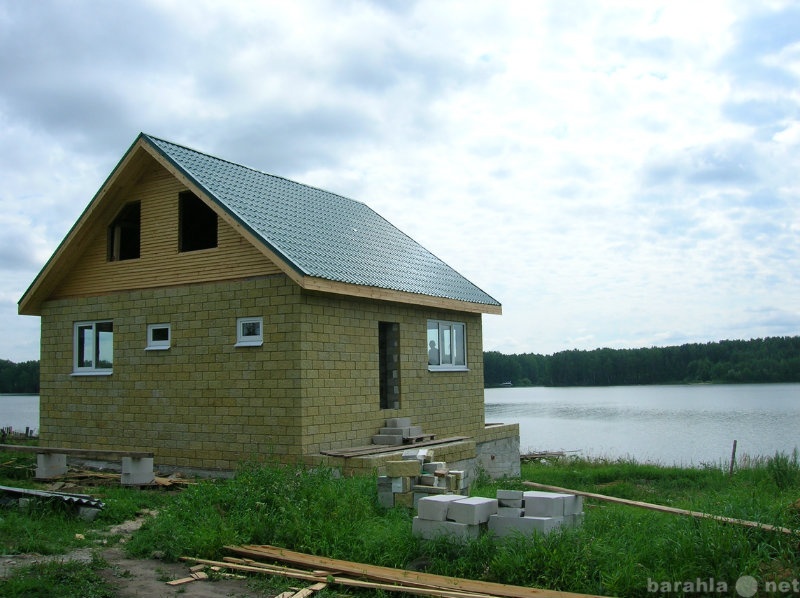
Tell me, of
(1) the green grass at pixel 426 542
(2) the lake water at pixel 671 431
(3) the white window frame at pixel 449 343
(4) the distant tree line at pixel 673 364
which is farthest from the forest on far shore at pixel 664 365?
(1) the green grass at pixel 426 542

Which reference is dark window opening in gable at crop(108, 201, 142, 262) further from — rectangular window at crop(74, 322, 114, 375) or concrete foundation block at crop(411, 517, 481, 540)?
concrete foundation block at crop(411, 517, 481, 540)

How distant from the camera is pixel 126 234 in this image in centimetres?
1661

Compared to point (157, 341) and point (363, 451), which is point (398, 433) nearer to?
point (363, 451)

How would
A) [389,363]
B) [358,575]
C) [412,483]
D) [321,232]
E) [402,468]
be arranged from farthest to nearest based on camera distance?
1. [389,363]
2. [321,232]
3. [412,483]
4. [402,468]
5. [358,575]

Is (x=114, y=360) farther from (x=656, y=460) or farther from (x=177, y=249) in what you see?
(x=656, y=460)

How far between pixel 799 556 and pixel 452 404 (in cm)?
1085

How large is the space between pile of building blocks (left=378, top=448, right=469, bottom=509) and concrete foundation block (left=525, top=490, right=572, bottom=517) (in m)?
1.77

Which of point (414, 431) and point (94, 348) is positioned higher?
point (94, 348)

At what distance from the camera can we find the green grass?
21.9ft

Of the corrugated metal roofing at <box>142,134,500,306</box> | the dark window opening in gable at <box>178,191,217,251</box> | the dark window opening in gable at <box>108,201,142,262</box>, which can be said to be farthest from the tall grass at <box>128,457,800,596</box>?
the dark window opening in gable at <box>108,201,142,262</box>

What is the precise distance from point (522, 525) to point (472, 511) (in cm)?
53

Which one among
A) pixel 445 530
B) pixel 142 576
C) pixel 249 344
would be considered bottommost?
pixel 142 576

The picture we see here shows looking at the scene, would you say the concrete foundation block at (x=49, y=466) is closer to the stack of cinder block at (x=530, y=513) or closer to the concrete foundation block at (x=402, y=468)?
the concrete foundation block at (x=402, y=468)

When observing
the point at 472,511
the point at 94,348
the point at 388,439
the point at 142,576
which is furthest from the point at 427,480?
the point at 94,348
